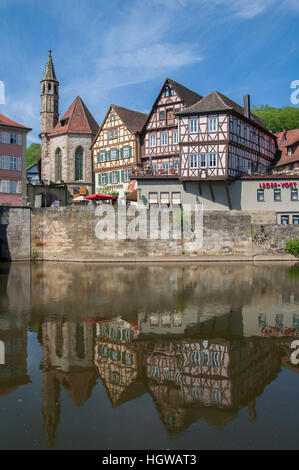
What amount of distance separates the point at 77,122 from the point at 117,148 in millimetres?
9623

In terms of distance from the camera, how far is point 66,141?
5191cm

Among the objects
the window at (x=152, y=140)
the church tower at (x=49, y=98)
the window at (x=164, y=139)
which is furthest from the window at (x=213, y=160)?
the church tower at (x=49, y=98)

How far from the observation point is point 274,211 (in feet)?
121

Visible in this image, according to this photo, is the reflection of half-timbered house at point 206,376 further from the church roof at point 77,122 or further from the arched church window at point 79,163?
the church roof at point 77,122

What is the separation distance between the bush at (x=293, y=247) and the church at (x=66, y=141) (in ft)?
83.9

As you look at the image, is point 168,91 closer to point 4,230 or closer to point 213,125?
point 213,125

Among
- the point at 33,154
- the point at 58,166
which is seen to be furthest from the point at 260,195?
the point at 33,154

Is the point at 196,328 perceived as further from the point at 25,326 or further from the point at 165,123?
the point at 165,123

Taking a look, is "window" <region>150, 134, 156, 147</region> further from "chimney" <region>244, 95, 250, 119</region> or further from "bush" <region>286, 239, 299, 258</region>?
"bush" <region>286, 239, 299, 258</region>

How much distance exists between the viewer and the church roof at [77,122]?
5219 centimetres

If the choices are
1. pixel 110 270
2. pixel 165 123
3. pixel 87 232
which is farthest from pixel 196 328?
pixel 165 123

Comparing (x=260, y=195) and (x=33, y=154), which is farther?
(x=33, y=154)

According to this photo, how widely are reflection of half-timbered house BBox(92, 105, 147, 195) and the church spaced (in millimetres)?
3723
